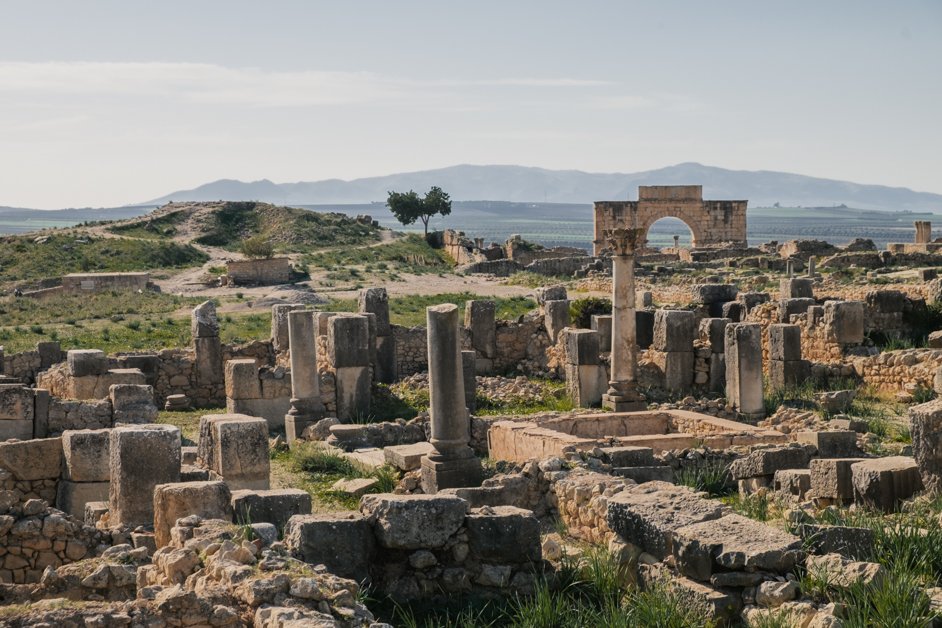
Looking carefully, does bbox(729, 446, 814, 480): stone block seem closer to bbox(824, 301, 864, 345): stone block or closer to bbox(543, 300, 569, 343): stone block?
bbox(824, 301, 864, 345): stone block

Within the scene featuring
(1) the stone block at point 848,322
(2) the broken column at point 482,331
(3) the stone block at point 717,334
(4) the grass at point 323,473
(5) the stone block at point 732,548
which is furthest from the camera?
(2) the broken column at point 482,331

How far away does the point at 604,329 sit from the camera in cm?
2277

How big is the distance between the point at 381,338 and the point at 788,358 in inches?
278

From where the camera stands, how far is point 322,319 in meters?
21.9

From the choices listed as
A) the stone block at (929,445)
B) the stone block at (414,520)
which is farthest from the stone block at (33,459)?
the stone block at (929,445)

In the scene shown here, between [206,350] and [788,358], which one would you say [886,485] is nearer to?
[788,358]

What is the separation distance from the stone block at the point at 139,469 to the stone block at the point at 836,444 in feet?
25.1

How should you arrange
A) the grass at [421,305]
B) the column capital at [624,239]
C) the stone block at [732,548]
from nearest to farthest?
the stone block at [732,548] → the column capital at [624,239] → the grass at [421,305]

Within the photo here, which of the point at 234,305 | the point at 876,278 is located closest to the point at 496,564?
the point at 876,278

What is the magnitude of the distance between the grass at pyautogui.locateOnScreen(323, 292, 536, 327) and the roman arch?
1903 centimetres

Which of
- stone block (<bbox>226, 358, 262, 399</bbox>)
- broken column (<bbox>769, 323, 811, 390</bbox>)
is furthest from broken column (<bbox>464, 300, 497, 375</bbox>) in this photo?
broken column (<bbox>769, 323, 811, 390</bbox>)

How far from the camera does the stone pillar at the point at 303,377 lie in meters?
19.3

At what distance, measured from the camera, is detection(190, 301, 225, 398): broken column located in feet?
71.9

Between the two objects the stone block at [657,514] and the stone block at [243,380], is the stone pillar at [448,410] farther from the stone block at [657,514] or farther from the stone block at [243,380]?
the stone block at [243,380]
